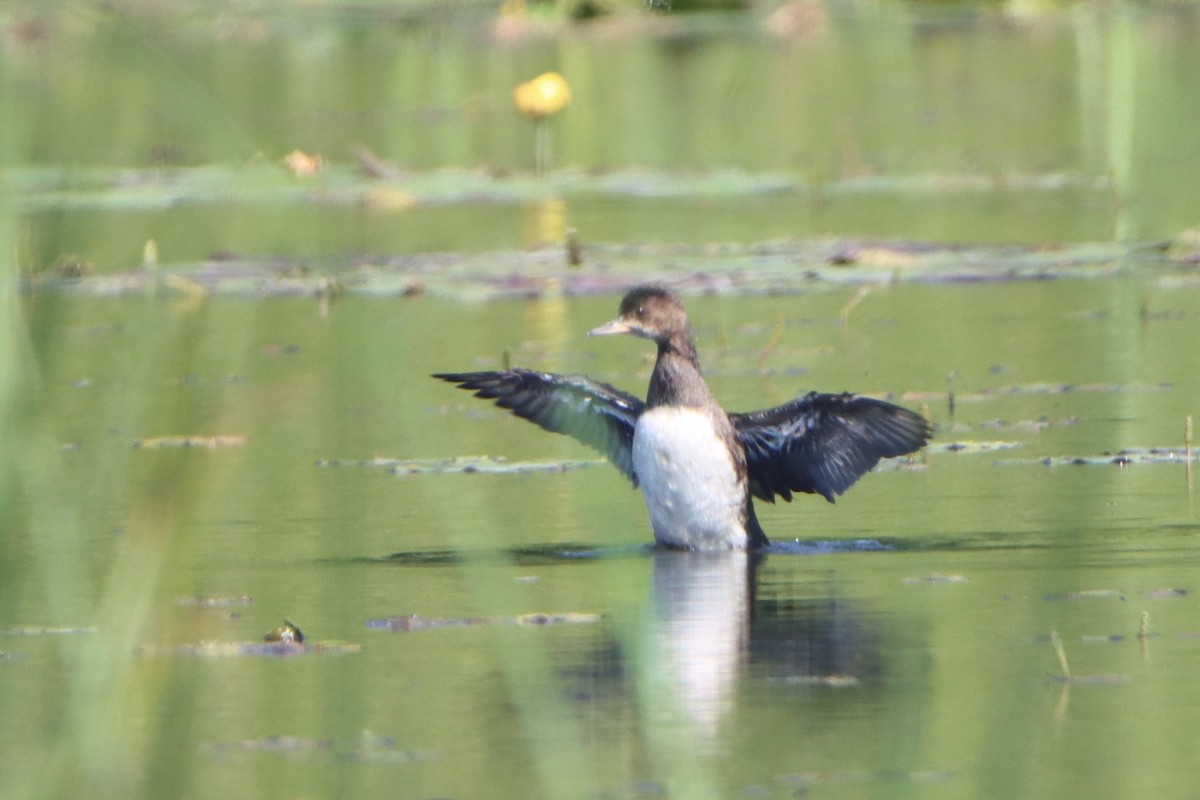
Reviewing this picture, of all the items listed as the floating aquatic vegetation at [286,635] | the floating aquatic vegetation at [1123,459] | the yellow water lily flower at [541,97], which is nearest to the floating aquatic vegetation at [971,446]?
the floating aquatic vegetation at [1123,459]

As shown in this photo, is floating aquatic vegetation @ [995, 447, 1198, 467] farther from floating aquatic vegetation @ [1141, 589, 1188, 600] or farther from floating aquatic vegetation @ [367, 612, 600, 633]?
floating aquatic vegetation @ [367, 612, 600, 633]

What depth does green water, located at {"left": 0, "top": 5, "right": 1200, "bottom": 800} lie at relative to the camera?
10.6ft

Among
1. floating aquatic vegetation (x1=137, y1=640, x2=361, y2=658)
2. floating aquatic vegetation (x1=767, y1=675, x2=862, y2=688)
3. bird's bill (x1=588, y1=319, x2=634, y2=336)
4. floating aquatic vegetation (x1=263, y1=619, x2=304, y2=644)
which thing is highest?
bird's bill (x1=588, y1=319, x2=634, y2=336)

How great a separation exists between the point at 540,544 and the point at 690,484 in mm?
390

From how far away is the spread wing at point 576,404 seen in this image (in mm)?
6609

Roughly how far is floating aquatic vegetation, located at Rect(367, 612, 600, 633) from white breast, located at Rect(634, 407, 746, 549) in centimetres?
102

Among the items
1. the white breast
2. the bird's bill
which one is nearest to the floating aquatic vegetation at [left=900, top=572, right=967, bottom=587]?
the white breast

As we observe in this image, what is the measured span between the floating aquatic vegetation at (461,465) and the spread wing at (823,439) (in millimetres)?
776

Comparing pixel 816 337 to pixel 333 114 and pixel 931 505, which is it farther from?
pixel 333 114

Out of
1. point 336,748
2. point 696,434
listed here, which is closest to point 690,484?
point 696,434

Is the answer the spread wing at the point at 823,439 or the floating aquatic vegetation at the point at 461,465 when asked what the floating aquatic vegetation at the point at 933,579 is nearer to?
the spread wing at the point at 823,439

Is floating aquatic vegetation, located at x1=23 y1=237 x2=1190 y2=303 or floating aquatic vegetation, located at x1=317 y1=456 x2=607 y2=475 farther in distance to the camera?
floating aquatic vegetation, located at x1=23 y1=237 x2=1190 y2=303

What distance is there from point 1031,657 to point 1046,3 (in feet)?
86.5

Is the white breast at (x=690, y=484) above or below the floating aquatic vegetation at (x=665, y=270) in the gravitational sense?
below
